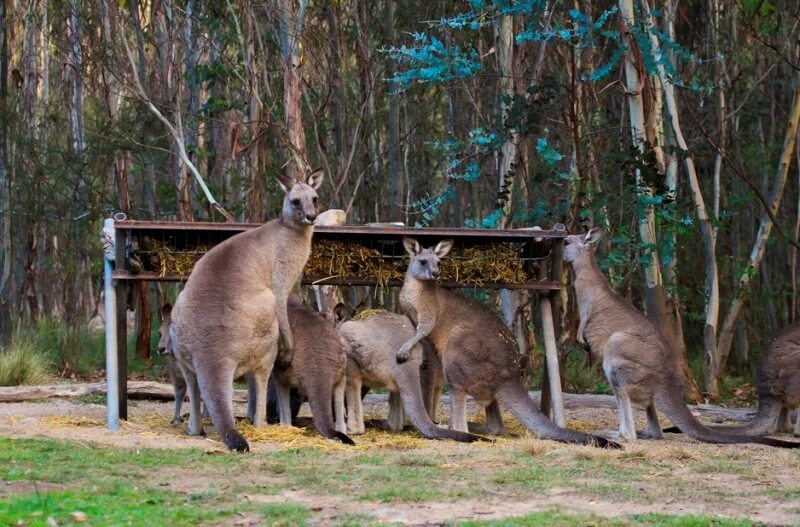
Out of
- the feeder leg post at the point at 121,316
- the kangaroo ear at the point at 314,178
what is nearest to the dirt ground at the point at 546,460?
the feeder leg post at the point at 121,316

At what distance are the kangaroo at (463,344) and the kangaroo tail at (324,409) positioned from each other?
0.72 m

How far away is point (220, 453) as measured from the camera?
895cm

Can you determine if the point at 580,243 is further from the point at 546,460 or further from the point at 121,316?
the point at 121,316

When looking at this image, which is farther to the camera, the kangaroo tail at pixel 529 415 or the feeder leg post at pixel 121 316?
the feeder leg post at pixel 121 316

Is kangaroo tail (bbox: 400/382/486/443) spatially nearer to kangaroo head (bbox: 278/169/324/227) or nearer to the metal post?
kangaroo head (bbox: 278/169/324/227)

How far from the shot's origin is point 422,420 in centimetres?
1027

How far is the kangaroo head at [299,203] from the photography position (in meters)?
10.6

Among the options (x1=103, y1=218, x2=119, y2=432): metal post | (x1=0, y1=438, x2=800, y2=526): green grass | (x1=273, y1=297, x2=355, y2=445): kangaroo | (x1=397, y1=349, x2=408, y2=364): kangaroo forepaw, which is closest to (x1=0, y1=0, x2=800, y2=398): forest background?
(x1=397, y1=349, x2=408, y2=364): kangaroo forepaw

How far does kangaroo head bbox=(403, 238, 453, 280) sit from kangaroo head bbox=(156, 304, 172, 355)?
2.20m

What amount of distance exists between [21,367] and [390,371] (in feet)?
19.7

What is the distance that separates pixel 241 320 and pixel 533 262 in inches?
127

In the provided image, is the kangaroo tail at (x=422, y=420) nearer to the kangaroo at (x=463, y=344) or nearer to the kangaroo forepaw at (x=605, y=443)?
the kangaroo at (x=463, y=344)

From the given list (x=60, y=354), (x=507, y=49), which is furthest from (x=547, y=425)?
(x=60, y=354)

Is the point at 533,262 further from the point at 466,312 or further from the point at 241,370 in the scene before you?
the point at 241,370
